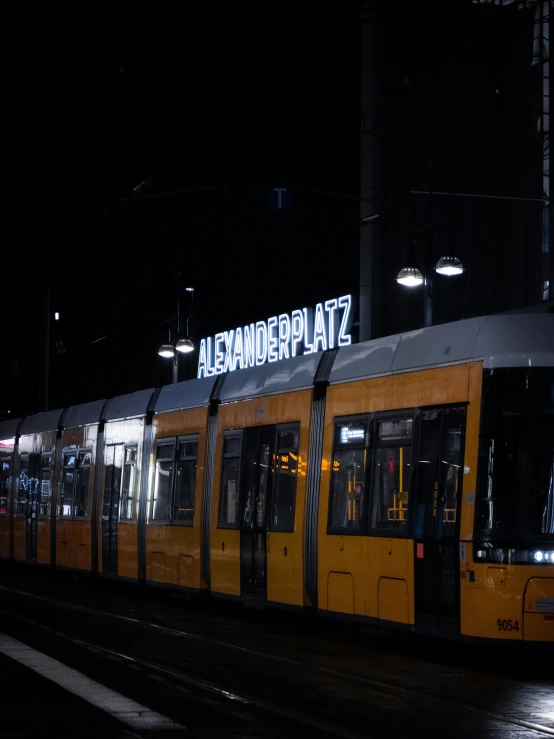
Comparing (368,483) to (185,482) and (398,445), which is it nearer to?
(398,445)

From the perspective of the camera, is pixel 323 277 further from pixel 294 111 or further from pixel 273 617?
pixel 273 617

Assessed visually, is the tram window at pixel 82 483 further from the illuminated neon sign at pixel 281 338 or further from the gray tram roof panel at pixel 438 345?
the gray tram roof panel at pixel 438 345

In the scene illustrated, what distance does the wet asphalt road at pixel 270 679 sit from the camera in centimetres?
898

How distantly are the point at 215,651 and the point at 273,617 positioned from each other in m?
5.11

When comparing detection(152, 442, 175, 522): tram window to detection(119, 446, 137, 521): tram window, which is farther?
detection(119, 446, 137, 521): tram window

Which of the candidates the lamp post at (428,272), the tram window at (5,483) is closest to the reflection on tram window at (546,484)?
the lamp post at (428,272)

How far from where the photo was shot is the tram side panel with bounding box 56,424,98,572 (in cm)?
2434

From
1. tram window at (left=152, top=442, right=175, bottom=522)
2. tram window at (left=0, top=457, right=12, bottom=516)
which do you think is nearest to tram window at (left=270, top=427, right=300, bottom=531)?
tram window at (left=152, top=442, right=175, bottom=522)

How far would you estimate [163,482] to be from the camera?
20.6m

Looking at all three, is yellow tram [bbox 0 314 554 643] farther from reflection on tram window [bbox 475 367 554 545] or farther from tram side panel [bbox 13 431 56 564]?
tram side panel [bbox 13 431 56 564]

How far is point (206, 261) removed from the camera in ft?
159

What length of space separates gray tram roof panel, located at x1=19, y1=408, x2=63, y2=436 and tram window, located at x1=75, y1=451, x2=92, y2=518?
2060 mm

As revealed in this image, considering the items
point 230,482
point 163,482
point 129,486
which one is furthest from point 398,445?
point 129,486

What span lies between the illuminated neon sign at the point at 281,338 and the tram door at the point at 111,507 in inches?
348
